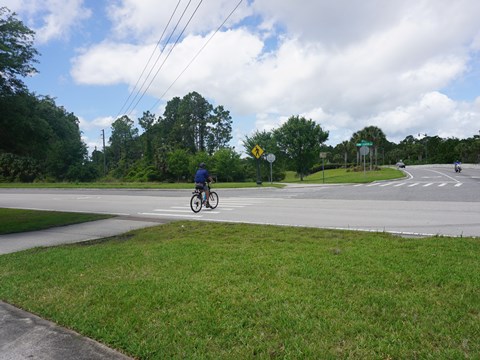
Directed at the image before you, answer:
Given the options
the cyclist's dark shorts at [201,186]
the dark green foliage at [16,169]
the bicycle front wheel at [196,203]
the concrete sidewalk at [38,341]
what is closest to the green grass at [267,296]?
the concrete sidewalk at [38,341]

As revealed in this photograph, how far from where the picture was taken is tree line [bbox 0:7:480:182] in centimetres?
1238

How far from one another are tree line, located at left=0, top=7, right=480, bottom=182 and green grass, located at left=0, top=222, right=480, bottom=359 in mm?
7605

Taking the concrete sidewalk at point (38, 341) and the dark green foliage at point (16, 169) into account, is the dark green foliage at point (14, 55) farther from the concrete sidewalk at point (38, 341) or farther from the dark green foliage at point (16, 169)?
the dark green foliage at point (16, 169)

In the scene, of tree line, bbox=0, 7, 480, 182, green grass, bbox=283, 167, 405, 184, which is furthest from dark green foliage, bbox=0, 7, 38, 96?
green grass, bbox=283, 167, 405, 184

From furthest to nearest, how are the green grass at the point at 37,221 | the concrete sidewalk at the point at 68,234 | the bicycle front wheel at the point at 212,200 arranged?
1. the bicycle front wheel at the point at 212,200
2. the green grass at the point at 37,221
3. the concrete sidewalk at the point at 68,234

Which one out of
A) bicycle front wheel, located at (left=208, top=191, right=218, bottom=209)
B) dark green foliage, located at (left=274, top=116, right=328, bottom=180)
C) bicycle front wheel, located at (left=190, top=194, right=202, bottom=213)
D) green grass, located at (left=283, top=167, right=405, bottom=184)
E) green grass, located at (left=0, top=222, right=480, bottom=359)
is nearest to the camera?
green grass, located at (left=0, top=222, right=480, bottom=359)

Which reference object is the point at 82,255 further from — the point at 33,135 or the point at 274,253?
the point at 33,135

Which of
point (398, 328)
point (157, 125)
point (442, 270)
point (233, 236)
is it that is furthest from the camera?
point (157, 125)

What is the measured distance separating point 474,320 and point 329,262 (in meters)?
2.21

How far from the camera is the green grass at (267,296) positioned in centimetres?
315

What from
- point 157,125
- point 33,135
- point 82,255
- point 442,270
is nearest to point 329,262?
point 442,270

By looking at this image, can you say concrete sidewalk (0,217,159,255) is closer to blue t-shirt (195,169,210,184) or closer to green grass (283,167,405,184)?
blue t-shirt (195,169,210,184)

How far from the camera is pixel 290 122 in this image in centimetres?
4444

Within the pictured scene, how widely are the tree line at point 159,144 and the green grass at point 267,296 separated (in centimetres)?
760
